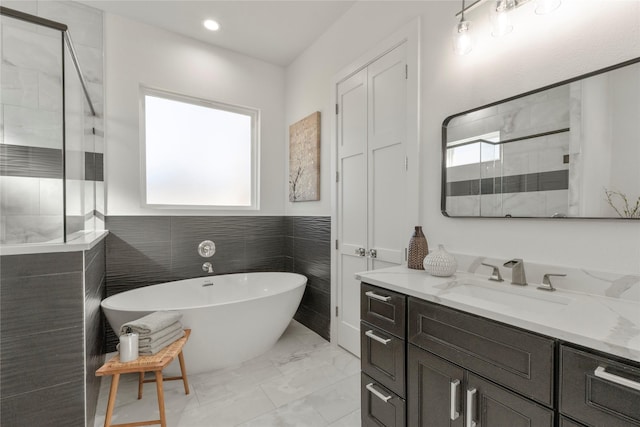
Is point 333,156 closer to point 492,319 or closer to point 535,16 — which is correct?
point 535,16

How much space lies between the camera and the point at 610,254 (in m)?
1.06

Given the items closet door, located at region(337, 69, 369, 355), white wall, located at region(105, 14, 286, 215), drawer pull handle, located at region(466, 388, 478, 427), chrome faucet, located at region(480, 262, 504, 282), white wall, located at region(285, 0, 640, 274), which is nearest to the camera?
drawer pull handle, located at region(466, 388, 478, 427)

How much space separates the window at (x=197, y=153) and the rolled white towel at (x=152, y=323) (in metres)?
1.38

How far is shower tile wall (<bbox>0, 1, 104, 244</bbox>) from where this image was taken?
5.23ft

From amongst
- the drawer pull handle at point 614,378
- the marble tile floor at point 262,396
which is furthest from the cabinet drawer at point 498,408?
the marble tile floor at point 262,396

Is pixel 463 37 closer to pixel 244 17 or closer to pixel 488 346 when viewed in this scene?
pixel 488 346

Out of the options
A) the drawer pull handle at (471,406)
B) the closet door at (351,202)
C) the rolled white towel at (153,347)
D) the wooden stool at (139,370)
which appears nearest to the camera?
the drawer pull handle at (471,406)

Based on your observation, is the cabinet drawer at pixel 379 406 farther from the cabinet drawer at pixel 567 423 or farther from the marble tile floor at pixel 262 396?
the cabinet drawer at pixel 567 423

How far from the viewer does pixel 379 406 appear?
4.33 ft

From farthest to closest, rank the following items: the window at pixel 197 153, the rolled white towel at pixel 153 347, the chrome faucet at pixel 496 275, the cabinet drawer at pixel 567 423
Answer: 1. the window at pixel 197 153
2. the rolled white towel at pixel 153 347
3. the chrome faucet at pixel 496 275
4. the cabinet drawer at pixel 567 423

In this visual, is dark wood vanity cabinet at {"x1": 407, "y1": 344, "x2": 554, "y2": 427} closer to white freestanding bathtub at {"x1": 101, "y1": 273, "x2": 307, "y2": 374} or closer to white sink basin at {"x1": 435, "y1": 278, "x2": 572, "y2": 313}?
white sink basin at {"x1": 435, "y1": 278, "x2": 572, "y2": 313}

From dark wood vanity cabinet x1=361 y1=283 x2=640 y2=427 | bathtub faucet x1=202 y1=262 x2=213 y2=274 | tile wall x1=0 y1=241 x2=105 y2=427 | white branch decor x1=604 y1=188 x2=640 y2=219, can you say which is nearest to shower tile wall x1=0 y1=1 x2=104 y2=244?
tile wall x1=0 y1=241 x2=105 y2=427

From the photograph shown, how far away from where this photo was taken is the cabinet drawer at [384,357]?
1.21 m

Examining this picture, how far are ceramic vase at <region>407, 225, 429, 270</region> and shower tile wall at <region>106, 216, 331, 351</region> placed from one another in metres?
1.11
